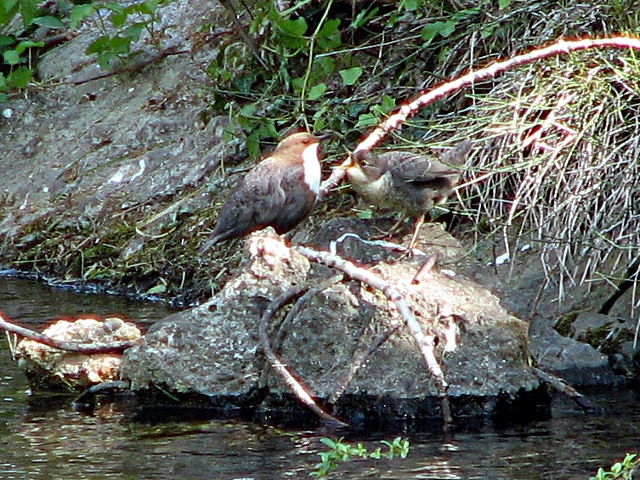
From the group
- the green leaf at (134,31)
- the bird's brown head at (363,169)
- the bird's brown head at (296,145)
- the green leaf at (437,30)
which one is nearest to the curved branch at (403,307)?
the bird's brown head at (363,169)

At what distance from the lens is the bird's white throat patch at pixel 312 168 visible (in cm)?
702

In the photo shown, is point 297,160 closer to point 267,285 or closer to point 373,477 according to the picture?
point 267,285

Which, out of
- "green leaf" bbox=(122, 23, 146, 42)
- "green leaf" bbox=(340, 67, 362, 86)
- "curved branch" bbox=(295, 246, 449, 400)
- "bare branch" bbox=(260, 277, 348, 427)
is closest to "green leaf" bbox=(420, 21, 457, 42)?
"green leaf" bbox=(340, 67, 362, 86)

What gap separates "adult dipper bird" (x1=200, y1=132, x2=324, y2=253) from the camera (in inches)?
275

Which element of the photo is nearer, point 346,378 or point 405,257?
point 346,378

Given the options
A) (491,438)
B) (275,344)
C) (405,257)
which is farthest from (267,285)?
(491,438)

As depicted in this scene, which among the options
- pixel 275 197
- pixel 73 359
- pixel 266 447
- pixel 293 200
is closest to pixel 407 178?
pixel 293 200

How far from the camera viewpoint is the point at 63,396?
19.8ft

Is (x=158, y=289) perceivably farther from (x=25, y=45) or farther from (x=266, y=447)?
(x=266, y=447)

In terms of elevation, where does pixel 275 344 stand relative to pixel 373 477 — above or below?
above

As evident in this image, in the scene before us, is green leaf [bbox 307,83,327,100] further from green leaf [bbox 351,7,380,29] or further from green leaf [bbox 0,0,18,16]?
green leaf [bbox 0,0,18,16]

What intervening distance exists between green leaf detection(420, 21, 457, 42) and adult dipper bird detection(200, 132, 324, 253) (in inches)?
44.5

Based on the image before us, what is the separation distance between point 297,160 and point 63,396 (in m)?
2.00

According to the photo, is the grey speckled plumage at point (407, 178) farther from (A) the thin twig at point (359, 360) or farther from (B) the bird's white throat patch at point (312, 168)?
(A) the thin twig at point (359, 360)
